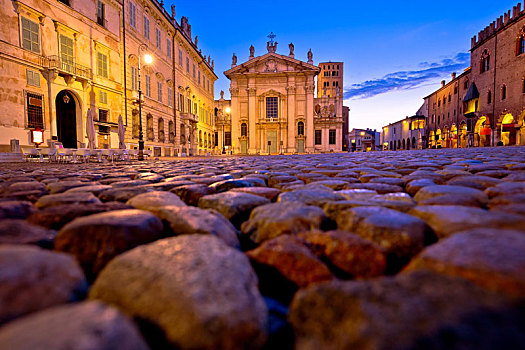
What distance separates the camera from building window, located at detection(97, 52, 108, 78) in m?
17.5

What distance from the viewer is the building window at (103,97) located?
57.7 feet

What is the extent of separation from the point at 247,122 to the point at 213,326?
36.4 meters

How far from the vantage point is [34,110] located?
1401 cm

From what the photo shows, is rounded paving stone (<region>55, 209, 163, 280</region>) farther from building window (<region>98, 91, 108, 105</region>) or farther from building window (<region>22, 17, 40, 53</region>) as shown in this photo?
building window (<region>98, 91, 108, 105</region>)

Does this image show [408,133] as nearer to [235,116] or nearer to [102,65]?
[235,116]

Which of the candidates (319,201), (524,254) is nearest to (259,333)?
(524,254)

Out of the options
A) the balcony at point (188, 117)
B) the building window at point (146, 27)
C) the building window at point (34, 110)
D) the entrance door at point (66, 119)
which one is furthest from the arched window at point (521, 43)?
the building window at point (34, 110)

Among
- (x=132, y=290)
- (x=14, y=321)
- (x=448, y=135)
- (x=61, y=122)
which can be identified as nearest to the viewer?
(x=14, y=321)

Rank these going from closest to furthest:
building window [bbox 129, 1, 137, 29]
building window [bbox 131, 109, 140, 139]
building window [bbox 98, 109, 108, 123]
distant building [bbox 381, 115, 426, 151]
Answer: building window [bbox 98, 109, 108, 123] → building window [bbox 129, 1, 137, 29] → building window [bbox 131, 109, 140, 139] → distant building [bbox 381, 115, 426, 151]

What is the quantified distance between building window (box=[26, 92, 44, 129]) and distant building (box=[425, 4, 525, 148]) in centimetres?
3674

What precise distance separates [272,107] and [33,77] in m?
26.3

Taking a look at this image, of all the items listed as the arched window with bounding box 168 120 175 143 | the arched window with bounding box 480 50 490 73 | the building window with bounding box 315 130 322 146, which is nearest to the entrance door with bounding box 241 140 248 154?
the building window with bounding box 315 130 322 146

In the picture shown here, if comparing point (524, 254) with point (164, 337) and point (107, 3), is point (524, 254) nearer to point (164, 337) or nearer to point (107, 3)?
point (164, 337)

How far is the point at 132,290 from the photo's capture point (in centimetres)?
60
